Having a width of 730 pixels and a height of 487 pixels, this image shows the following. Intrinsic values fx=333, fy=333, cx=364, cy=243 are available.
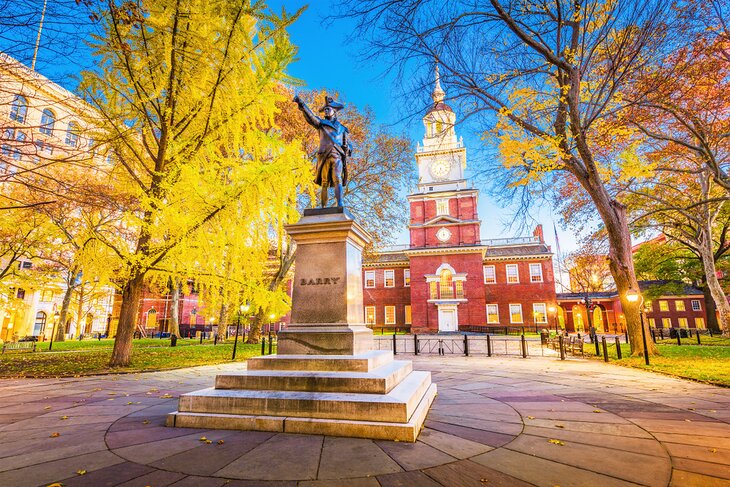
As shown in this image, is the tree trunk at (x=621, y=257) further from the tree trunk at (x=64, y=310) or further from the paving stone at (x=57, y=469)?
the tree trunk at (x=64, y=310)

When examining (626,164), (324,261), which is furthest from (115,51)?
(626,164)

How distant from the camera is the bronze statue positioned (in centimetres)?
663

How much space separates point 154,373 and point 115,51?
27.5 ft

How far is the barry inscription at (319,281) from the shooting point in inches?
229

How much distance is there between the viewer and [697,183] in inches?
781

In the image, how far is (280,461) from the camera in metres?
3.08

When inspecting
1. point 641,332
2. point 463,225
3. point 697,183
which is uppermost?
point 463,225

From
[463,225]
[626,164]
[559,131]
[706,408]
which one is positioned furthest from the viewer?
[463,225]

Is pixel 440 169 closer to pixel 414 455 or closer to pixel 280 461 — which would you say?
pixel 414 455

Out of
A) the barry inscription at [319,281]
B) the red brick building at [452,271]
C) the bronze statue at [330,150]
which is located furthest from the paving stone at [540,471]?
the red brick building at [452,271]

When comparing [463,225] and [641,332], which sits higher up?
[463,225]

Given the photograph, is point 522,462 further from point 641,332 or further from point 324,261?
point 641,332

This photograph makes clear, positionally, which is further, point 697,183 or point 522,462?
point 697,183

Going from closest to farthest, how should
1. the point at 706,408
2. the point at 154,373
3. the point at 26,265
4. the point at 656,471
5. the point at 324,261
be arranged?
1. the point at 656,471
2. the point at 706,408
3. the point at 324,261
4. the point at 154,373
5. the point at 26,265
